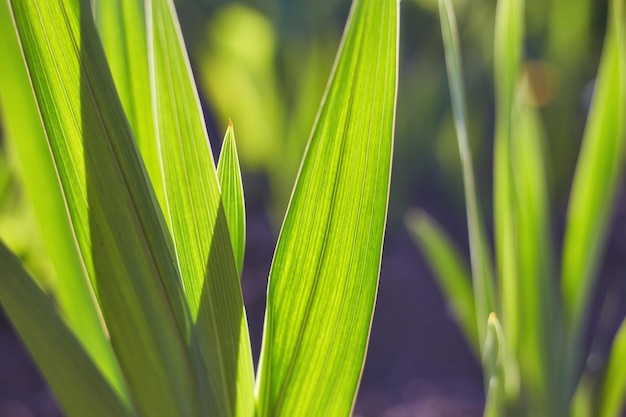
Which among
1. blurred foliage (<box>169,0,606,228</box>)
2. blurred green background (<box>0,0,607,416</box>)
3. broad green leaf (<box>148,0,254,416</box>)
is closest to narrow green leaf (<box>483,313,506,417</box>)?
broad green leaf (<box>148,0,254,416</box>)

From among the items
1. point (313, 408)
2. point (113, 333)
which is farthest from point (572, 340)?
point (113, 333)

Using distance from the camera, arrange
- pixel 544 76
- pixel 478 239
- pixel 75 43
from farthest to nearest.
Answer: pixel 544 76 < pixel 478 239 < pixel 75 43

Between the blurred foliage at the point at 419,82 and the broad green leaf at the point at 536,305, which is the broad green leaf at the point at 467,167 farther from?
the blurred foliage at the point at 419,82

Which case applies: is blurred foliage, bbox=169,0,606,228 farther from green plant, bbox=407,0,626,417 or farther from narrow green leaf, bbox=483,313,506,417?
narrow green leaf, bbox=483,313,506,417

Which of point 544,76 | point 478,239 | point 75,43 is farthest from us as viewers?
point 544,76

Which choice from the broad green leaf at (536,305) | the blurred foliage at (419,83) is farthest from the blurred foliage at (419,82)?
the broad green leaf at (536,305)

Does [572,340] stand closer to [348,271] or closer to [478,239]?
[478,239]
